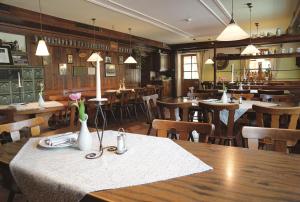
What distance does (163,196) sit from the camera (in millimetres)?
907

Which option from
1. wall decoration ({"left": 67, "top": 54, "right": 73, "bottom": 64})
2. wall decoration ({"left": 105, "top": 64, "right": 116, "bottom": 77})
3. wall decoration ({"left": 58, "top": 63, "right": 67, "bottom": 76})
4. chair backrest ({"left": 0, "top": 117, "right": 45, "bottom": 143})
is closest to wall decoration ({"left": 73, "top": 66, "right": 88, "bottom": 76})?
wall decoration ({"left": 67, "top": 54, "right": 73, "bottom": 64})

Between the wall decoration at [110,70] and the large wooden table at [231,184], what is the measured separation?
683 centimetres

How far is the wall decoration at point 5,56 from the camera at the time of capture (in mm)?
5051

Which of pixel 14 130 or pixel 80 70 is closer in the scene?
pixel 14 130

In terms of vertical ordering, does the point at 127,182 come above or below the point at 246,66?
below

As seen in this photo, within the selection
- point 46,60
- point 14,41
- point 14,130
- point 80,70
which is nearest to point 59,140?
point 14,130

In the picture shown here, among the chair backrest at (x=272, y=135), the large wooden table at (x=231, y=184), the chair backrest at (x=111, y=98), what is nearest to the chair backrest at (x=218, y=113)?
the chair backrest at (x=272, y=135)

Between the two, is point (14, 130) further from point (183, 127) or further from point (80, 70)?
point (80, 70)

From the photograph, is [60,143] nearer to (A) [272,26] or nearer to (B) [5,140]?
(B) [5,140]

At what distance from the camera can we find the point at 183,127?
5.97ft

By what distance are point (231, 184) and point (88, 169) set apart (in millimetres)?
641

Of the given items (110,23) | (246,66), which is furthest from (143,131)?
(246,66)

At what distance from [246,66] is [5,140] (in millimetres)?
10221

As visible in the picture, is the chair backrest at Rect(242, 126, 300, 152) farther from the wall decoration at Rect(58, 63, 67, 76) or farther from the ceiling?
the wall decoration at Rect(58, 63, 67, 76)
